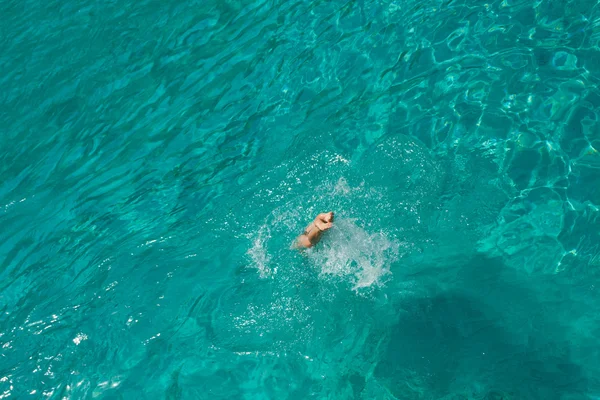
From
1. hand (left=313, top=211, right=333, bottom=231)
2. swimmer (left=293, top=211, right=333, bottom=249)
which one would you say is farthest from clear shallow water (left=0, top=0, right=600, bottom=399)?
hand (left=313, top=211, right=333, bottom=231)

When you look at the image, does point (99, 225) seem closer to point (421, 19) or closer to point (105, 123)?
point (105, 123)

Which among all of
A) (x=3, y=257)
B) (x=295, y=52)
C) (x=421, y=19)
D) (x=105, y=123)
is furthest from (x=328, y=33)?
(x=3, y=257)

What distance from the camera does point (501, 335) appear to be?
5590 millimetres

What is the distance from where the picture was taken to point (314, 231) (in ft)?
19.0

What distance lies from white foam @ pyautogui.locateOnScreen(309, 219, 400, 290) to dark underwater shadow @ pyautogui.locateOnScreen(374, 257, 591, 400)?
520 mm

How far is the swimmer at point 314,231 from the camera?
5391 mm

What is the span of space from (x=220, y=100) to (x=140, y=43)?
2.32 metres

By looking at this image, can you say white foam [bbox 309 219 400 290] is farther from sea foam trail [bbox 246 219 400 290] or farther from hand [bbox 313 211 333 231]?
hand [bbox 313 211 333 231]

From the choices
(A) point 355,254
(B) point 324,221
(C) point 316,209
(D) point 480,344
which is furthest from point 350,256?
(D) point 480,344

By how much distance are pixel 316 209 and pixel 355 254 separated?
80 centimetres

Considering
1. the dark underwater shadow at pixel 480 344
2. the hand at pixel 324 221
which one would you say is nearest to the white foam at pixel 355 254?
the dark underwater shadow at pixel 480 344

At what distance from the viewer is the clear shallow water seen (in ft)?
18.9

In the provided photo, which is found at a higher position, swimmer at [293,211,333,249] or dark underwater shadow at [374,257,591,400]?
swimmer at [293,211,333,249]

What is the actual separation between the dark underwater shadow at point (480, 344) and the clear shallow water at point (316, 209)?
0.02 metres
